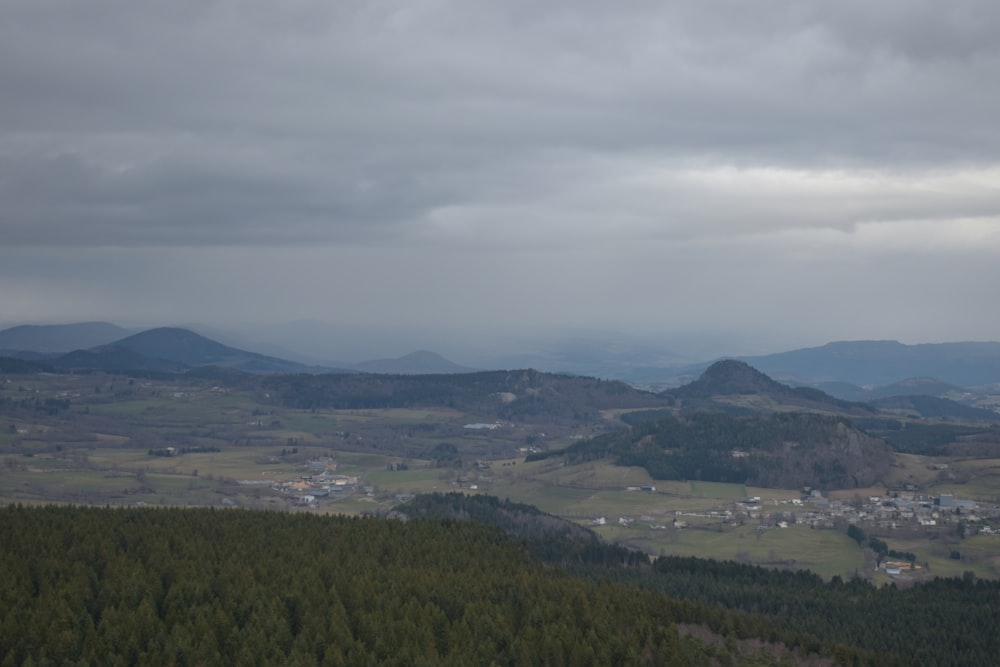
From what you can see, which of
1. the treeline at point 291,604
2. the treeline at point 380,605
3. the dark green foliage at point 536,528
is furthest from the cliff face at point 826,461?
the treeline at point 291,604

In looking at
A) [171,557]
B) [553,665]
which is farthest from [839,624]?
[171,557]

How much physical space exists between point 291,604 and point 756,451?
125m

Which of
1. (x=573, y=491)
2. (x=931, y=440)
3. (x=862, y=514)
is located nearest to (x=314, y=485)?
(x=573, y=491)

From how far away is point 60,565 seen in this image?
52.7 metres

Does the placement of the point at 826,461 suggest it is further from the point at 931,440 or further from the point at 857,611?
the point at 857,611

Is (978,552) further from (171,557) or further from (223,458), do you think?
(223,458)

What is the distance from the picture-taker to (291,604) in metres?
51.2

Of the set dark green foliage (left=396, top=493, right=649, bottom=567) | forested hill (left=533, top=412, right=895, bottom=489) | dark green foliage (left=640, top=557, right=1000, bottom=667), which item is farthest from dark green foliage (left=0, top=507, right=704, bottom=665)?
forested hill (left=533, top=412, right=895, bottom=489)

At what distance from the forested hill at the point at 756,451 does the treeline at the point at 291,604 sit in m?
94.0

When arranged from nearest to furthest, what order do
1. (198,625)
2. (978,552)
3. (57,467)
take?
(198,625) → (978,552) → (57,467)

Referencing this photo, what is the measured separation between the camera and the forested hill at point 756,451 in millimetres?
154375

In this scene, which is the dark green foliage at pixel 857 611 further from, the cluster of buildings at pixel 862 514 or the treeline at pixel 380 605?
the cluster of buildings at pixel 862 514

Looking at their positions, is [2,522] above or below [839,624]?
above

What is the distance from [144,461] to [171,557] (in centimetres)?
11205
